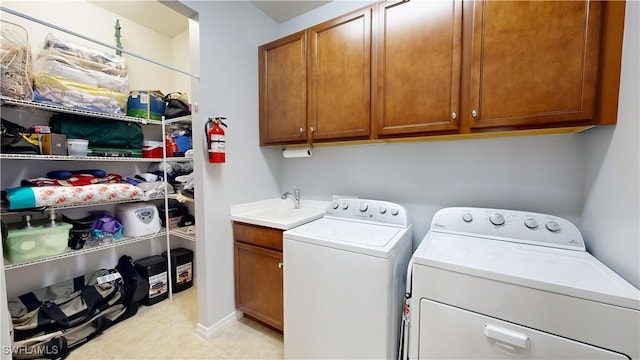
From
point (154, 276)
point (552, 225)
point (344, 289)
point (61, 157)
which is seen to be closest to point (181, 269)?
point (154, 276)

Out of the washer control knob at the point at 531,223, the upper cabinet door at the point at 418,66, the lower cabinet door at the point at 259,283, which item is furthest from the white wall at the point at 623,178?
the lower cabinet door at the point at 259,283

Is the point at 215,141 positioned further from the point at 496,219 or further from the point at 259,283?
the point at 496,219

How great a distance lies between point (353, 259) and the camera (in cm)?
121

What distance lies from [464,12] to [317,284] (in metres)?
1.65

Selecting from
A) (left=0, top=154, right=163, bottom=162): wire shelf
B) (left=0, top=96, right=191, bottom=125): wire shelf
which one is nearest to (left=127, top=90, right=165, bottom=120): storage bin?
(left=0, top=96, right=191, bottom=125): wire shelf

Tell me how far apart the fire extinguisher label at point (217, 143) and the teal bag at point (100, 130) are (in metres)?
1.08

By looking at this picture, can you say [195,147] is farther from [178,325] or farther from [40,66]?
[178,325]

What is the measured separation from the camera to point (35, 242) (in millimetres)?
1518

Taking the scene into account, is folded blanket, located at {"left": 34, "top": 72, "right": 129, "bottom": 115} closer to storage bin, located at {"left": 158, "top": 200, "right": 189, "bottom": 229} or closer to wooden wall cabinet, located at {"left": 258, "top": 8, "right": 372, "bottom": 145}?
storage bin, located at {"left": 158, "top": 200, "right": 189, "bottom": 229}

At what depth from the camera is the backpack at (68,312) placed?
143cm

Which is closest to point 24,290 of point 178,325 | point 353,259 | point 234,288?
point 178,325

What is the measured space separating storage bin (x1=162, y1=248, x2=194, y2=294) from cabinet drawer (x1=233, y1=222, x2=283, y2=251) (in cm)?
90

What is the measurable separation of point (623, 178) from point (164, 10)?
3319mm

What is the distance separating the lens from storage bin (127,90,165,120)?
82.1 inches
